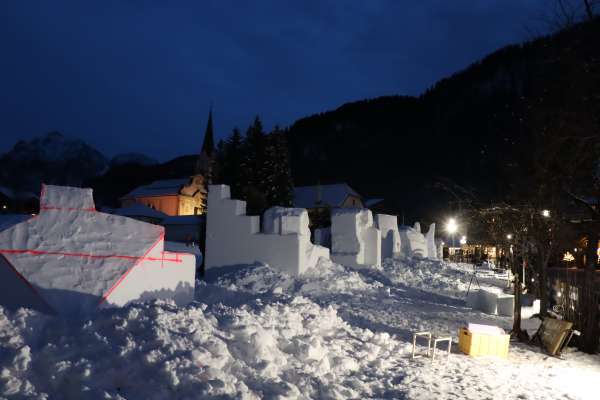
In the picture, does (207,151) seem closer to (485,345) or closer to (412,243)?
(412,243)

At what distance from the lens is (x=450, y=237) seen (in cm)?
5428

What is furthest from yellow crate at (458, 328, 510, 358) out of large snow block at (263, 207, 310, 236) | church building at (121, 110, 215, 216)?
church building at (121, 110, 215, 216)

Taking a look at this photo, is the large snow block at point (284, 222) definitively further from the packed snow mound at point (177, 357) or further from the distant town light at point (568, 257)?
the distant town light at point (568, 257)

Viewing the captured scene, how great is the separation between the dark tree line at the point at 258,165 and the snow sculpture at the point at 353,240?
33.9ft

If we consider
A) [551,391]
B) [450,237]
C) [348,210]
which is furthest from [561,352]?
[450,237]

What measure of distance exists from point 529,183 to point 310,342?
36.0ft

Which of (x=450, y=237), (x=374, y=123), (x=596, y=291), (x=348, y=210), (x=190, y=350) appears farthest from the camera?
(x=374, y=123)

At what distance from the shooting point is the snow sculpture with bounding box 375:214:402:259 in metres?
27.9

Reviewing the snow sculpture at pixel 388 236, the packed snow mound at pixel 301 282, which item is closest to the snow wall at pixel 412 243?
the snow sculpture at pixel 388 236

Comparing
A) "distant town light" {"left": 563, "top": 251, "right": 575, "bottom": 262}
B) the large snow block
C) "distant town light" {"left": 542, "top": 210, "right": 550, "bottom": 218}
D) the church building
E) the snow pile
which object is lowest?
the snow pile

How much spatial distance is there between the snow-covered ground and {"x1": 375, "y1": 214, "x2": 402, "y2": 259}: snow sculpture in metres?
16.2

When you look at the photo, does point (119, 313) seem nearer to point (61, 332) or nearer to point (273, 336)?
point (61, 332)

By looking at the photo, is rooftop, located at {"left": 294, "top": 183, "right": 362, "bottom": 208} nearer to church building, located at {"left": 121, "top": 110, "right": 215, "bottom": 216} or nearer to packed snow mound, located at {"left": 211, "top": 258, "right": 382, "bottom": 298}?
church building, located at {"left": 121, "top": 110, "right": 215, "bottom": 216}

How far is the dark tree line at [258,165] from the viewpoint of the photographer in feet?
110
